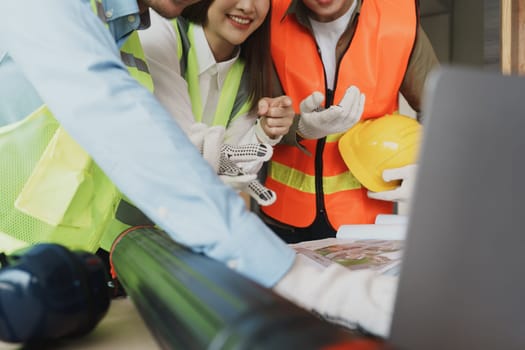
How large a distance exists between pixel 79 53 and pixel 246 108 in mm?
905

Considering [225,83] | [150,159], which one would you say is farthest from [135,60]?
[150,159]

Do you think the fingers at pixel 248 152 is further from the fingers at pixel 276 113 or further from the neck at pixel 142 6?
the neck at pixel 142 6

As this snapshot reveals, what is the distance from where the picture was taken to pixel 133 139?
2.04 ft

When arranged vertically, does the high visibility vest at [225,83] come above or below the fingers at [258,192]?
above

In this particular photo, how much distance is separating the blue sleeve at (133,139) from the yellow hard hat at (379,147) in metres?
0.96

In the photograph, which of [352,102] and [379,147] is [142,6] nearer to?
[352,102]

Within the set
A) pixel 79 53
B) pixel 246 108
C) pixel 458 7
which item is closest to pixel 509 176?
pixel 79 53

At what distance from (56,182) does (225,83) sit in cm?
72

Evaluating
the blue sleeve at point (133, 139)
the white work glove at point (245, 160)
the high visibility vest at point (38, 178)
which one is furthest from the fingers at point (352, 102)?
the blue sleeve at point (133, 139)

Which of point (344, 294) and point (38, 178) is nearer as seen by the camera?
point (344, 294)

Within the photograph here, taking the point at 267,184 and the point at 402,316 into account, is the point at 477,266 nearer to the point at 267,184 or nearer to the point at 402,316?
the point at 402,316

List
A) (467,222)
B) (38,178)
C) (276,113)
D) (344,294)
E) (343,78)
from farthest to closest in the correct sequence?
1. (343,78)
2. (276,113)
3. (38,178)
4. (344,294)
5. (467,222)

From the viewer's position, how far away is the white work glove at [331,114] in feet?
4.96

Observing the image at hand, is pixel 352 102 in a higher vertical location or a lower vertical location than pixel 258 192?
higher
